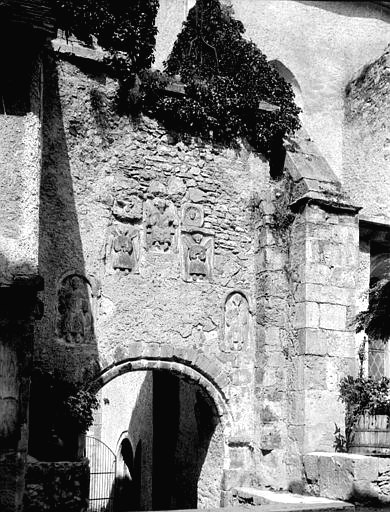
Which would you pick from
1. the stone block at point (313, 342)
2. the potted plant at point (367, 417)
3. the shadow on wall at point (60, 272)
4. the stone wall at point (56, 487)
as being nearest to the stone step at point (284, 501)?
the potted plant at point (367, 417)

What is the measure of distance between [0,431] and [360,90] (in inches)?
437

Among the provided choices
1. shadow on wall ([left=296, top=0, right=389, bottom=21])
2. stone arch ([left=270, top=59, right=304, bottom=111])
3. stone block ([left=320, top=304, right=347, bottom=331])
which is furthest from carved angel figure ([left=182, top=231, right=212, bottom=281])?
Answer: shadow on wall ([left=296, top=0, right=389, bottom=21])

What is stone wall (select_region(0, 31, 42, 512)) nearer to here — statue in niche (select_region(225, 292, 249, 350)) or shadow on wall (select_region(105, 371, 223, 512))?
statue in niche (select_region(225, 292, 249, 350))

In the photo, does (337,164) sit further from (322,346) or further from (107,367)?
(107,367)

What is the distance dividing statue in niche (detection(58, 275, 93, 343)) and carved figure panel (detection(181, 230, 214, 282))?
56.3 inches

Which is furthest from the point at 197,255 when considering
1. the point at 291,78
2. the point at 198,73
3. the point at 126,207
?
the point at 291,78

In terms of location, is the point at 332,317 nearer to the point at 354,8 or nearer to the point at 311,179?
the point at 311,179

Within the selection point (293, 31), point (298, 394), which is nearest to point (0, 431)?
point (298, 394)

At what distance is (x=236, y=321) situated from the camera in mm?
10875

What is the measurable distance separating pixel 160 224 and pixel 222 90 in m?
2.14

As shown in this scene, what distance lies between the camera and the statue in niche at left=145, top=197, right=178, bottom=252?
411 inches

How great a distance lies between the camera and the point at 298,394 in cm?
1042

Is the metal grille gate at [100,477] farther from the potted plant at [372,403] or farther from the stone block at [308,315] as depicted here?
the potted plant at [372,403]

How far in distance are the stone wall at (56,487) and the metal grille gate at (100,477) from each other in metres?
8.50
